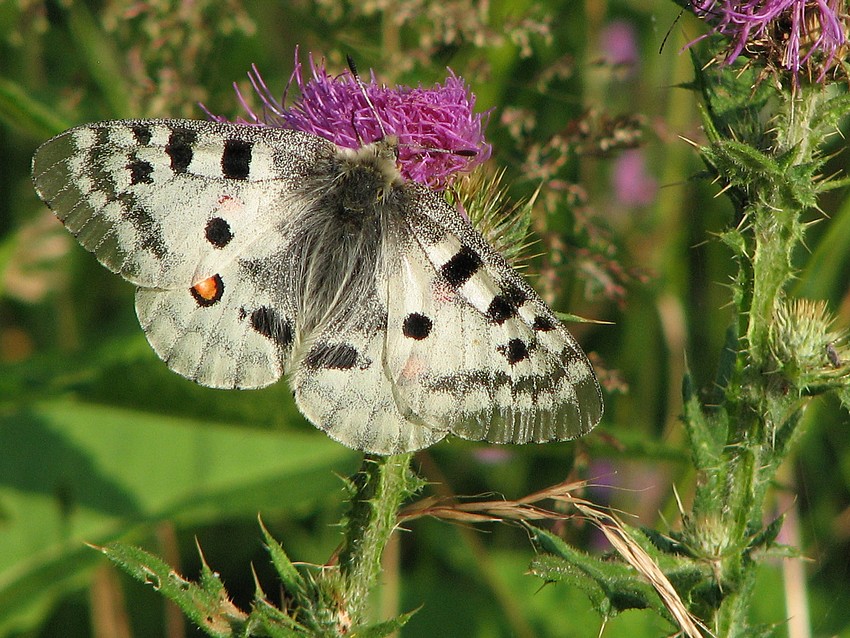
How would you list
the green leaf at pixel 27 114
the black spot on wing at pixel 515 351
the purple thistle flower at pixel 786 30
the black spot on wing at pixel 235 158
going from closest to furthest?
1. the purple thistle flower at pixel 786 30
2. the black spot on wing at pixel 515 351
3. the black spot on wing at pixel 235 158
4. the green leaf at pixel 27 114

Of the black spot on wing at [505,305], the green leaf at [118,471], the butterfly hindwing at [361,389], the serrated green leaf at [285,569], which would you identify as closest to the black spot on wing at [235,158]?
the butterfly hindwing at [361,389]

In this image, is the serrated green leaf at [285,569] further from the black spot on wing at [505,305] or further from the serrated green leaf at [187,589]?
the black spot on wing at [505,305]

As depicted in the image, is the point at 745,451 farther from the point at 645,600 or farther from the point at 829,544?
the point at 829,544

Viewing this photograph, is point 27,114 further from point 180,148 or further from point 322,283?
point 322,283

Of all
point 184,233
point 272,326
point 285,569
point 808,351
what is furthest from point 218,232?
point 808,351

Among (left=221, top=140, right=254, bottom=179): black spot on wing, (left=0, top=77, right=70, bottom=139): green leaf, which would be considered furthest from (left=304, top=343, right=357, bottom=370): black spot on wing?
(left=0, top=77, right=70, bottom=139): green leaf

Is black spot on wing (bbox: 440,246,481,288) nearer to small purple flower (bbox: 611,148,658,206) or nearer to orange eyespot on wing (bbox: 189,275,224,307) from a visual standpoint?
orange eyespot on wing (bbox: 189,275,224,307)
